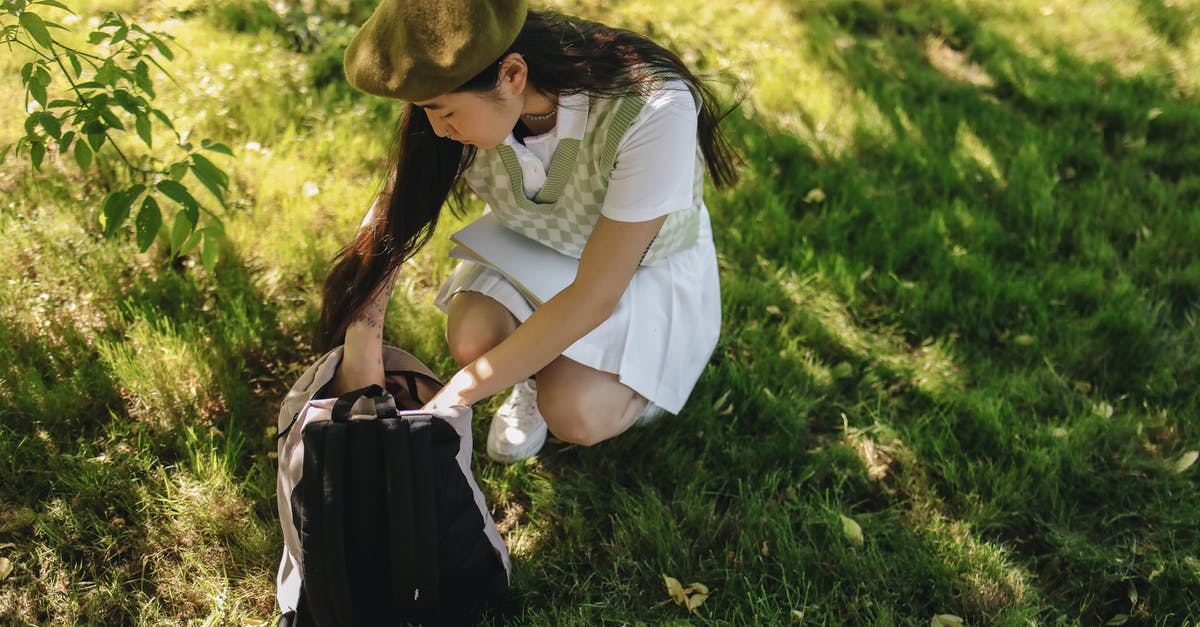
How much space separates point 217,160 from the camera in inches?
122

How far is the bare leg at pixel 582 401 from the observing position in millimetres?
2051

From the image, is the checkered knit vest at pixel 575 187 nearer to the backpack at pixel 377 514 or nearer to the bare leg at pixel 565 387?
the bare leg at pixel 565 387

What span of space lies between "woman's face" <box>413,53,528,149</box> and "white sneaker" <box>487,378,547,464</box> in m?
0.81

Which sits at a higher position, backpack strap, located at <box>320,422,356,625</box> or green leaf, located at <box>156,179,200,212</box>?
green leaf, located at <box>156,179,200,212</box>

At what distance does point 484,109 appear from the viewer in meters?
1.67

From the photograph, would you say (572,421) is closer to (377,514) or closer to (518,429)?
(518,429)

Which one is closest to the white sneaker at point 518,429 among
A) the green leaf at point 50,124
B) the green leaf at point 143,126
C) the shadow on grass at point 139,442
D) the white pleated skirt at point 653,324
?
the white pleated skirt at point 653,324

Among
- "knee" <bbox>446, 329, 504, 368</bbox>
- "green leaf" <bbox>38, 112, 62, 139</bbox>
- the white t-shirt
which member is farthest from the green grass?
the white t-shirt

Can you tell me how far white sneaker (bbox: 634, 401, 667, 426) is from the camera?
7.47 feet

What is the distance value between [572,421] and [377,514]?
0.54 metres

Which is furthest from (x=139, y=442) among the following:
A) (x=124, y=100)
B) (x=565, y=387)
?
(x=565, y=387)

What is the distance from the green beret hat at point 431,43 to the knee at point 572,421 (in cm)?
83

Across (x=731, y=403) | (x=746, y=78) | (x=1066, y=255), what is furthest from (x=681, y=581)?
(x=746, y=78)

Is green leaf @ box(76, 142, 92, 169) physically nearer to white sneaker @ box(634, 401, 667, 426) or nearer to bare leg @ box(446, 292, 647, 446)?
bare leg @ box(446, 292, 647, 446)
